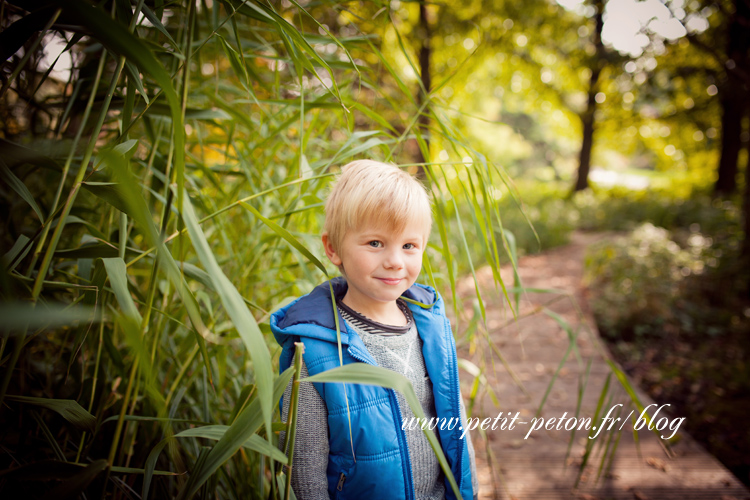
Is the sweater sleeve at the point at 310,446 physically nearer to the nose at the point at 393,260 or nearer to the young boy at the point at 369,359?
the young boy at the point at 369,359

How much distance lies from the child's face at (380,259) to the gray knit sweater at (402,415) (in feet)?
0.39

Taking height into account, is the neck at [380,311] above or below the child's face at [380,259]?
below

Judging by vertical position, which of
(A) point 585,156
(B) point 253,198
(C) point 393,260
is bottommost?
(C) point 393,260

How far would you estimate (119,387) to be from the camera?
1.15 m

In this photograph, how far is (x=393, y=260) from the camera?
890 mm

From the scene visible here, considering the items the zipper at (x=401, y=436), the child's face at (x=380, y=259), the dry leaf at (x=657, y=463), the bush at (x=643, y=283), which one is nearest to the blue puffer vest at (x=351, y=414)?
the zipper at (x=401, y=436)

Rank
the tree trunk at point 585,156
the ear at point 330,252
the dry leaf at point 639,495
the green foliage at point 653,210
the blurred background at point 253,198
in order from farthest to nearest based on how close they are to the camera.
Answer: the tree trunk at point 585,156 < the green foliage at point 653,210 < the dry leaf at point 639,495 < the ear at point 330,252 < the blurred background at point 253,198

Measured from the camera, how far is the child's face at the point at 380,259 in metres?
0.90

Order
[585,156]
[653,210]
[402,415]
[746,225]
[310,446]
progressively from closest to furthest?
[310,446] → [402,415] → [746,225] → [653,210] → [585,156]

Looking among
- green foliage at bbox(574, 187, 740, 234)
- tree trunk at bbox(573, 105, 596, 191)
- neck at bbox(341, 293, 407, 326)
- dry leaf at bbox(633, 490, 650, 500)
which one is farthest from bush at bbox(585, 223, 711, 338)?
tree trunk at bbox(573, 105, 596, 191)

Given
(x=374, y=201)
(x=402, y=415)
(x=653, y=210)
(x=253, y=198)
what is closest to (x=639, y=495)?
(x=402, y=415)

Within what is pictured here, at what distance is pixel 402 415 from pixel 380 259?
392mm

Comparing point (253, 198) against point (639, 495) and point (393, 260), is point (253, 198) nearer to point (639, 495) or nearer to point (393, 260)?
point (393, 260)

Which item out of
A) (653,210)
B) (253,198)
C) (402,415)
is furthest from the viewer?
(653,210)
